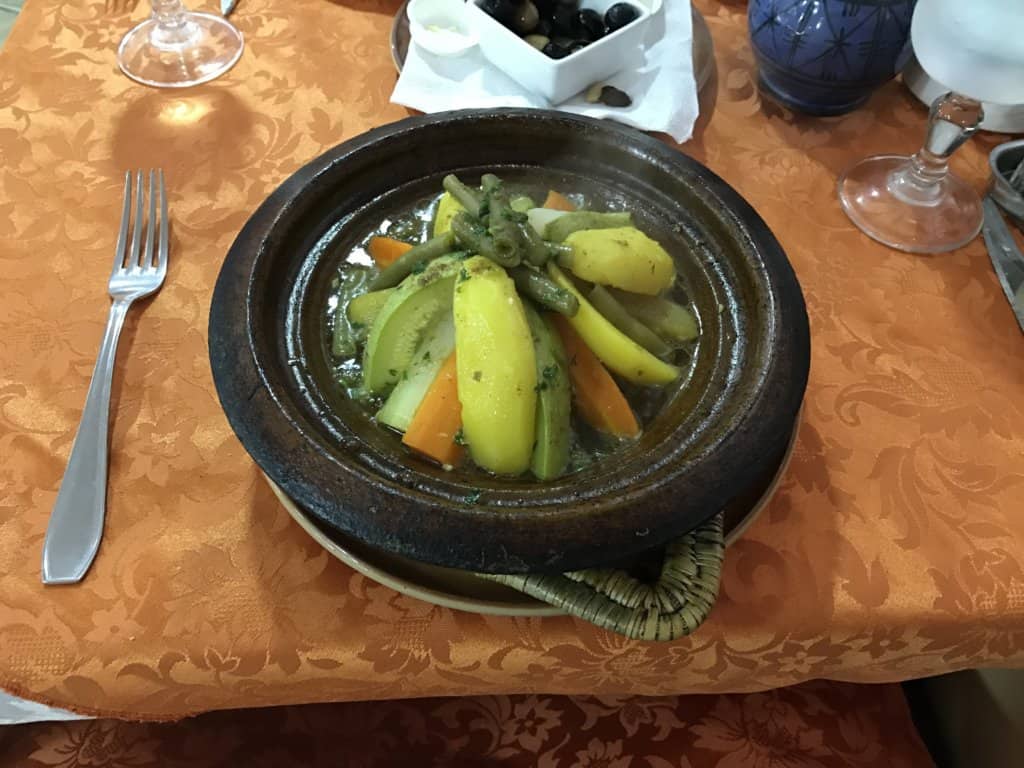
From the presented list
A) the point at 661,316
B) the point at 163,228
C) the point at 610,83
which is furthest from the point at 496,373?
the point at 610,83

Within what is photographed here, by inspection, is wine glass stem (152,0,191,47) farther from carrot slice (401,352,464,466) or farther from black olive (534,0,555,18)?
carrot slice (401,352,464,466)

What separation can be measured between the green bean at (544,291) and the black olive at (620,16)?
69cm

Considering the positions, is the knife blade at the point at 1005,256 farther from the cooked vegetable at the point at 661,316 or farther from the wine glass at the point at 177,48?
the wine glass at the point at 177,48

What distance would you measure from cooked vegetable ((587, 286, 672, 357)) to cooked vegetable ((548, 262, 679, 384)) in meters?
0.02

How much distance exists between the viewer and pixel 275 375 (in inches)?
32.0

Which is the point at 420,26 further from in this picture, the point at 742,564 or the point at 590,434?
the point at 742,564

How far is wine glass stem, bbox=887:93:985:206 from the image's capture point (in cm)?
116

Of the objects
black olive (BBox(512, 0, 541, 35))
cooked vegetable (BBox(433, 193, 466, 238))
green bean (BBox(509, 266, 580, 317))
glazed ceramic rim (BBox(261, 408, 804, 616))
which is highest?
black olive (BBox(512, 0, 541, 35))

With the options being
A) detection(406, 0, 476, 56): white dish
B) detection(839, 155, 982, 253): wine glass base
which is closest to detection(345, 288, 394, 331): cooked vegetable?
detection(406, 0, 476, 56): white dish

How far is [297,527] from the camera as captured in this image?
35.5 inches

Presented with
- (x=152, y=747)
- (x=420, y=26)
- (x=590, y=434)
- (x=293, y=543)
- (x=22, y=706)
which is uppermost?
(x=420, y=26)

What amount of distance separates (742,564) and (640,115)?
0.79 meters

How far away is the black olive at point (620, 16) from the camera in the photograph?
1.34 metres

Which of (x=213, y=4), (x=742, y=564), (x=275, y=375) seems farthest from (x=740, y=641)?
(x=213, y=4)
